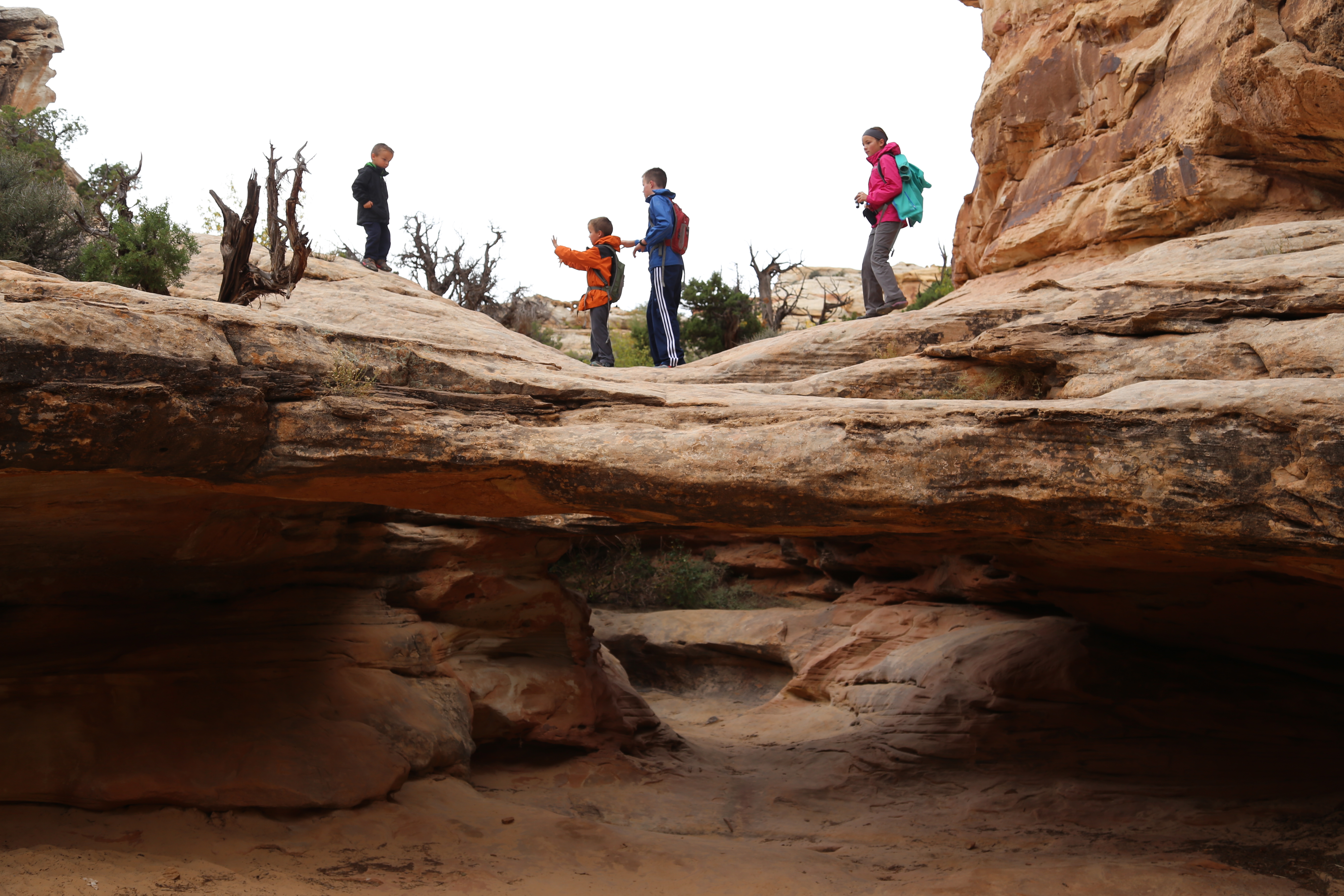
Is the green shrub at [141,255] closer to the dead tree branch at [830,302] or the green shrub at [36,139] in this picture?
the green shrub at [36,139]

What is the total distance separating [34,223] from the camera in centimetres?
1144

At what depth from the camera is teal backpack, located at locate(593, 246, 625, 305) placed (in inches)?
411

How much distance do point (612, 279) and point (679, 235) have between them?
0.95 metres

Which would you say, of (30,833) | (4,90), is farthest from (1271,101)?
(4,90)

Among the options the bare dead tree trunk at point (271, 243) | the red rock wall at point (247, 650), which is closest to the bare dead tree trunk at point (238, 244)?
the bare dead tree trunk at point (271, 243)

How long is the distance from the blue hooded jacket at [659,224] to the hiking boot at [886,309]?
244cm

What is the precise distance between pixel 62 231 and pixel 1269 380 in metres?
13.5

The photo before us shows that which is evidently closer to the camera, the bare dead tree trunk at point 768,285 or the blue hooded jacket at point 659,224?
the blue hooded jacket at point 659,224

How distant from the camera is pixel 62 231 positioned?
460 inches

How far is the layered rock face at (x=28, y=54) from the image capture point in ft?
74.6

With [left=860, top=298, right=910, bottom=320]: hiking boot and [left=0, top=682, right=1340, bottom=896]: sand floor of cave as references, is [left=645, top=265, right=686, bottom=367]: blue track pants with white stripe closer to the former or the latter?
[left=860, top=298, right=910, bottom=320]: hiking boot

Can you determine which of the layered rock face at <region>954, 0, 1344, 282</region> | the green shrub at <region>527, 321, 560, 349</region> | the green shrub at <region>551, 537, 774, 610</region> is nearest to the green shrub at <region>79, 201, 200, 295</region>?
the green shrub at <region>551, 537, 774, 610</region>

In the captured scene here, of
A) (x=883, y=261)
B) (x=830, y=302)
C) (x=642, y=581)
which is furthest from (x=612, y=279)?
(x=830, y=302)

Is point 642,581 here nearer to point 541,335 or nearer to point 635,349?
point 635,349
